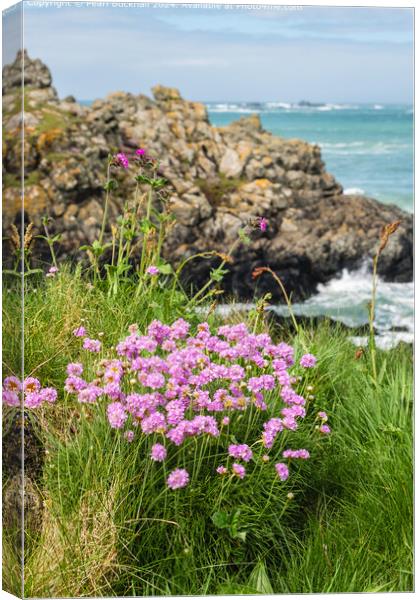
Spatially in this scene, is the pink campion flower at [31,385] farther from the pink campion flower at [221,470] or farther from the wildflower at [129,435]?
the pink campion flower at [221,470]

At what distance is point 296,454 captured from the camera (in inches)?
130

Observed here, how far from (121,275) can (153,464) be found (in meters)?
0.86

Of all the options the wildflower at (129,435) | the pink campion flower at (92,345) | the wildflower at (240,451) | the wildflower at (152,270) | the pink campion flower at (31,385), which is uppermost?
the wildflower at (152,270)

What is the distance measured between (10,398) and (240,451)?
29.9 inches

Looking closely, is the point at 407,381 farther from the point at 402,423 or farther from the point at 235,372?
the point at 235,372

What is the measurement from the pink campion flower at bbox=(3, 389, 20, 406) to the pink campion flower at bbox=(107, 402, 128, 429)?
31 cm

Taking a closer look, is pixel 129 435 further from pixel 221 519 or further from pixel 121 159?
pixel 121 159

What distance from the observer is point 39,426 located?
3.23 meters

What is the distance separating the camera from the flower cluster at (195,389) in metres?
3.12

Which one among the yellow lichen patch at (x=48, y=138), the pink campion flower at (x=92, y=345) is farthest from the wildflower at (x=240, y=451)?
the yellow lichen patch at (x=48, y=138)

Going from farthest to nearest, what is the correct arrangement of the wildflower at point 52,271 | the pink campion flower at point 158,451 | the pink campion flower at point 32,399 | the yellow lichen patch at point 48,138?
the wildflower at point 52,271 < the yellow lichen patch at point 48,138 < the pink campion flower at point 32,399 < the pink campion flower at point 158,451

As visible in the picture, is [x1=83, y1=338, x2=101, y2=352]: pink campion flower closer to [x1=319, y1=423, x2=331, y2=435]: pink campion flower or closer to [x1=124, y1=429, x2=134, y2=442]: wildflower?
[x1=124, y1=429, x2=134, y2=442]: wildflower

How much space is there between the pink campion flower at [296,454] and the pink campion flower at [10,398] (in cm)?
89

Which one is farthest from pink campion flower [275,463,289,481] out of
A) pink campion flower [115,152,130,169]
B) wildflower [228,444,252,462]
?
pink campion flower [115,152,130,169]
